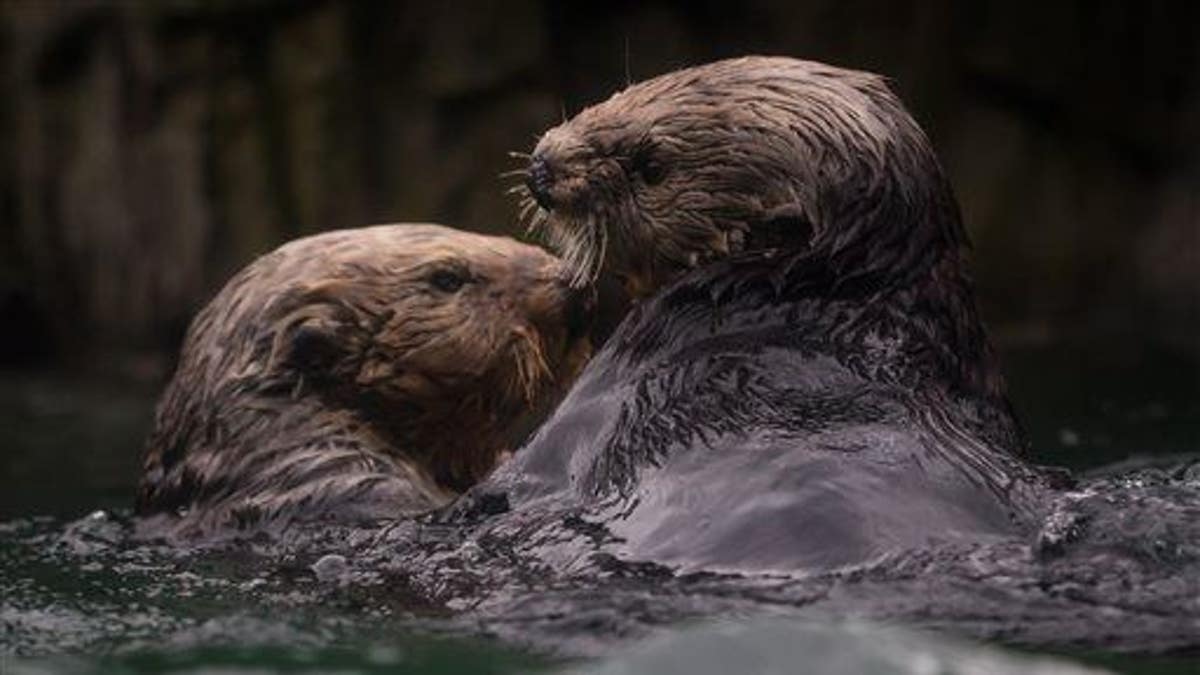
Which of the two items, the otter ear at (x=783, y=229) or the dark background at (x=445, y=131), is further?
the dark background at (x=445, y=131)

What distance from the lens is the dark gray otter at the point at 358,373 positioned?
17.1 feet

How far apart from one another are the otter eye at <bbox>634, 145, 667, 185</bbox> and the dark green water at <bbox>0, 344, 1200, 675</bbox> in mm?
964

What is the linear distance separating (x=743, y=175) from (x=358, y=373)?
51.3 inches

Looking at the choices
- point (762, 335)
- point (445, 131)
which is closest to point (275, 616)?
point (762, 335)

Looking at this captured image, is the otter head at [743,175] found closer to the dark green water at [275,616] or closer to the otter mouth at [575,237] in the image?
the otter mouth at [575,237]

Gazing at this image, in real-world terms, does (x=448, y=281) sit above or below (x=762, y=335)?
below

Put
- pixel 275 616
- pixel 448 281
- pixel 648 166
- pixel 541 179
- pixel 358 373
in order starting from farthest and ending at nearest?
pixel 448 281 < pixel 358 373 < pixel 541 179 < pixel 648 166 < pixel 275 616

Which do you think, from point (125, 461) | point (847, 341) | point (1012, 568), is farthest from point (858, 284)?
point (125, 461)

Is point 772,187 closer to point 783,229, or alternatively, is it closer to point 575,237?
point 783,229

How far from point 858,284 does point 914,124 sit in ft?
1.13

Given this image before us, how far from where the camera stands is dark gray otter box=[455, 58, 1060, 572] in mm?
3885

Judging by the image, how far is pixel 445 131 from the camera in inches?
401

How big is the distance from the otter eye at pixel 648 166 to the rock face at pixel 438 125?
18.0ft

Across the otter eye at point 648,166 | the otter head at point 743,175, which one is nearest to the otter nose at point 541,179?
the otter head at point 743,175
